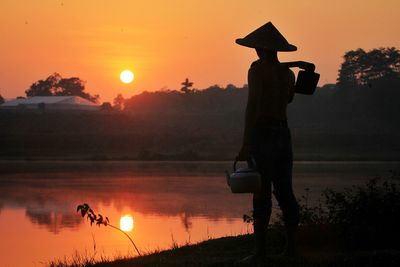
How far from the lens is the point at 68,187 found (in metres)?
25.3

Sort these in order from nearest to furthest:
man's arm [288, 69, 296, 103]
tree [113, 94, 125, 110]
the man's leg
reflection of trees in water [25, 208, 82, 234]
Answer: the man's leg
man's arm [288, 69, 296, 103]
reflection of trees in water [25, 208, 82, 234]
tree [113, 94, 125, 110]

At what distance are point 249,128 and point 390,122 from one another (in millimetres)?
64595

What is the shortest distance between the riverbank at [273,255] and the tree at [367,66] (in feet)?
249

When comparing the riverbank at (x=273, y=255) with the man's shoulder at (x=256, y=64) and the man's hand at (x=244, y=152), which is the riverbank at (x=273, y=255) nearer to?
the man's hand at (x=244, y=152)

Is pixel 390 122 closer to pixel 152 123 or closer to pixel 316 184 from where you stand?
pixel 152 123

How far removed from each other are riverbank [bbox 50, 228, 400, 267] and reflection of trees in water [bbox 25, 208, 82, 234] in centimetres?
589

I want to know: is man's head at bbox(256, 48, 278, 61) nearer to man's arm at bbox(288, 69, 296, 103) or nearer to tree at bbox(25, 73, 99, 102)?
man's arm at bbox(288, 69, 296, 103)

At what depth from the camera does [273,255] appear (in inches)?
289

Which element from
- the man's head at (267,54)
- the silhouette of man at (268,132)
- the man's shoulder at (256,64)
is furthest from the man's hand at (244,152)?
the man's head at (267,54)

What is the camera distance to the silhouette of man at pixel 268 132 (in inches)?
267

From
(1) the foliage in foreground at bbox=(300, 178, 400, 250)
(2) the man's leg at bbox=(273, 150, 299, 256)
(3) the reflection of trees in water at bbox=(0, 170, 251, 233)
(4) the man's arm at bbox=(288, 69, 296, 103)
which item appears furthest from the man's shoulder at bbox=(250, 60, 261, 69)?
(3) the reflection of trees in water at bbox=(0, 170, 251, 233)

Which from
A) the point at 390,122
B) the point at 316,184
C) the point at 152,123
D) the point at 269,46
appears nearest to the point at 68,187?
the point at 316,184

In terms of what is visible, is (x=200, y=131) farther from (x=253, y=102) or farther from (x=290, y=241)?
(x=253, y=102)

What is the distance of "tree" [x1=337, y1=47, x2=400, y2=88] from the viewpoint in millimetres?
84688
